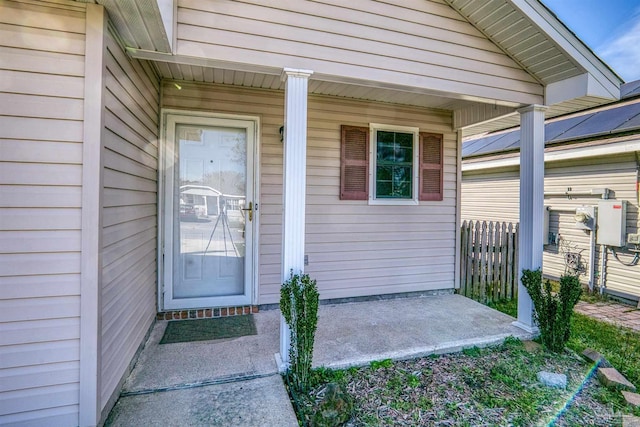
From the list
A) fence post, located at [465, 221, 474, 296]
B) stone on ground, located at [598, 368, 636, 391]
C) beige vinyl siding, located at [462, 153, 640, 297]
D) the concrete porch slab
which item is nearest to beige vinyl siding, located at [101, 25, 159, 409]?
the concrete porch slab

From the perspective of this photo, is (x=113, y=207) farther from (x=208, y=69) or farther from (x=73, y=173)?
(x=208, y=69)

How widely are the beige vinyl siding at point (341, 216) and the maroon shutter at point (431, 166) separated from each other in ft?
0.39

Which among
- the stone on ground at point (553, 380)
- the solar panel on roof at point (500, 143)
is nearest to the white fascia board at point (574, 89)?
the stone on ground at point (553, 380)

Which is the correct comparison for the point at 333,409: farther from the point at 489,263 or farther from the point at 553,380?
the point at 489,263

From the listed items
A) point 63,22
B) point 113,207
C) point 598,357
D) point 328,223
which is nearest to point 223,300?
point 328,223

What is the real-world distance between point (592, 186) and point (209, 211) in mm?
6312

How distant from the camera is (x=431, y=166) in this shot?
15.4 ft

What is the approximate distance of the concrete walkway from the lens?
415cm

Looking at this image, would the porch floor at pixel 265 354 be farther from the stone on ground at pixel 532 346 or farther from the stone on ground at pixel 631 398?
the stone on ground at pixel 631 398

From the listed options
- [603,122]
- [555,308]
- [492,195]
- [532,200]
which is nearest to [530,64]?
[532,200]

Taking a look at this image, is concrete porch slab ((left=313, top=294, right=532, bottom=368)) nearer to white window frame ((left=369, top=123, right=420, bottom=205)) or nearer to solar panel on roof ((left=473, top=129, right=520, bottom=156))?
white window frame ((left=369, top=123, right=420, bottom=205))

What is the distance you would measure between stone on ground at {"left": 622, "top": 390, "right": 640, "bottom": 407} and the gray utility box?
3683 millimetres

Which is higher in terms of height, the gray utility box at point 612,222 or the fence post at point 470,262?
the gray utility box at point 612,222

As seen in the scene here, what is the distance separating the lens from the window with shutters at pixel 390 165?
14.0 feet
